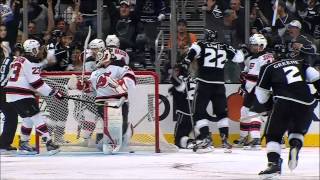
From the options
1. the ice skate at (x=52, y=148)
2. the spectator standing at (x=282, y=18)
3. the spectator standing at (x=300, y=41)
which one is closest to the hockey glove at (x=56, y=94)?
the ice skate at (x=52, y=148)

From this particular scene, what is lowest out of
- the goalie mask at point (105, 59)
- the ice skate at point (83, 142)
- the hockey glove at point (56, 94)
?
the ice skate at point (83, 142)

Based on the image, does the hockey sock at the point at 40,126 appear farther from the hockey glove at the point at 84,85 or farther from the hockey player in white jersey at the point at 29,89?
the hockey glove at the point at 84,85

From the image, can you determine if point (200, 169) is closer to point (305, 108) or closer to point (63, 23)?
point (305, 108)

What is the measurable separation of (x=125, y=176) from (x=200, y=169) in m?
1.13

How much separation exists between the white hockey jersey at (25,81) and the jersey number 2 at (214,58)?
2.16 m

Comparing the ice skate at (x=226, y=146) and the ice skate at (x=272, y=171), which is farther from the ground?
→ the ice skate at (x=272, y=171)

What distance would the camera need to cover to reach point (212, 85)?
11242mm

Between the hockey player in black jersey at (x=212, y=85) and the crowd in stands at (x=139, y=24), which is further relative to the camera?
the crowd in stands at (x=139, y=24)

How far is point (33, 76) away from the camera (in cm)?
1048

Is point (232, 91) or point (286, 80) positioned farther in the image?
point (232, 91)

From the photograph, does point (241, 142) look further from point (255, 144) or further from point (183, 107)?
point (183, 107)

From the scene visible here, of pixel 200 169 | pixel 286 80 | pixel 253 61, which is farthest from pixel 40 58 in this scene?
pixel 286 80

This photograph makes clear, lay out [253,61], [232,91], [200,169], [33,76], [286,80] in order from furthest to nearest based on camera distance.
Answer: [232,91] → [253,61] → [33,76] → [200,169] → [286,80]

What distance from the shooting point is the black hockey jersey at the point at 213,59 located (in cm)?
1112
